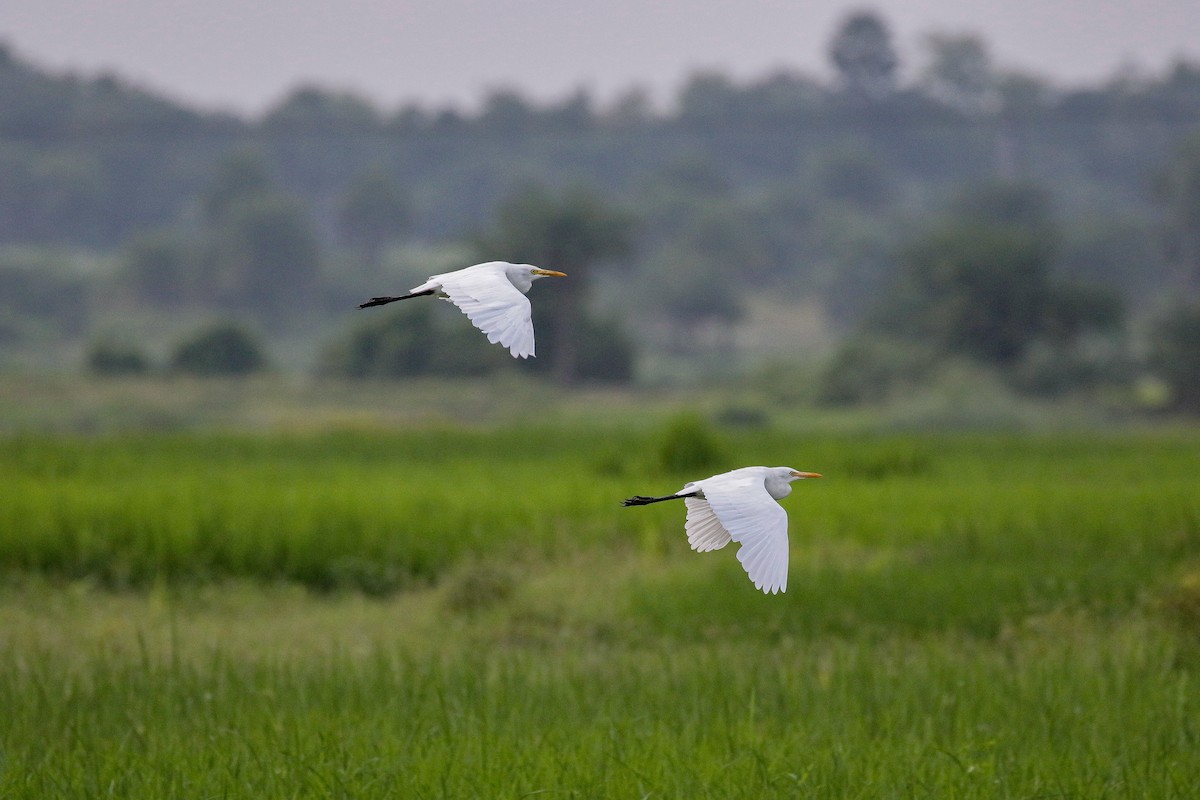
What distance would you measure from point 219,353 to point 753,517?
102ft

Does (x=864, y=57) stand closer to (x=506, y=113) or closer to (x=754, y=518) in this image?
(x=506, y=113)

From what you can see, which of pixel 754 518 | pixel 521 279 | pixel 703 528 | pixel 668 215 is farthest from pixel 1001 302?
pixel 521 279

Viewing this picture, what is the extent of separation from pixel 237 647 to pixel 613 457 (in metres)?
6.16

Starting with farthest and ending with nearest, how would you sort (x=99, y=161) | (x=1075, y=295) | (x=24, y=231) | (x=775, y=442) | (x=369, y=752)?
(x=99, y=161)
(x=24, y=231)
(x=1075, y=295)
(x=775, y=442)
(x=369, y=752)

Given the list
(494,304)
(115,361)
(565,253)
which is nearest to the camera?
(494,304)

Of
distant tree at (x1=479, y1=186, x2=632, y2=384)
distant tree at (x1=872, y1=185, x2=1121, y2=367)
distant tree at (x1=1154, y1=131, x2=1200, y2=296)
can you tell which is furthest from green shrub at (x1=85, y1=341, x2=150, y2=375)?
distant tree at (x1=1154, y1=131, x2=1200, y2=296)

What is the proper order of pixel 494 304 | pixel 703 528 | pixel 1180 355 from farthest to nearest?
pixel 1180 355 → pixel 703 528 → pixel 494 304

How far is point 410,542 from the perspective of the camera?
9609 millimetres

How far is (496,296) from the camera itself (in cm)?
181

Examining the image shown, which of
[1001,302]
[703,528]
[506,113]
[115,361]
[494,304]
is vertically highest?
[506,113]

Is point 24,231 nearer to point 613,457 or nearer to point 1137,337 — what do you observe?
point 1137,337

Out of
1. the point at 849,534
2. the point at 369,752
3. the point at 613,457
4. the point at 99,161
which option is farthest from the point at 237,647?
the point at 99,161

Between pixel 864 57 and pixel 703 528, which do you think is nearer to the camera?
pixel 703 528

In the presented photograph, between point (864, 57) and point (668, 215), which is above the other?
point (864, 57)
